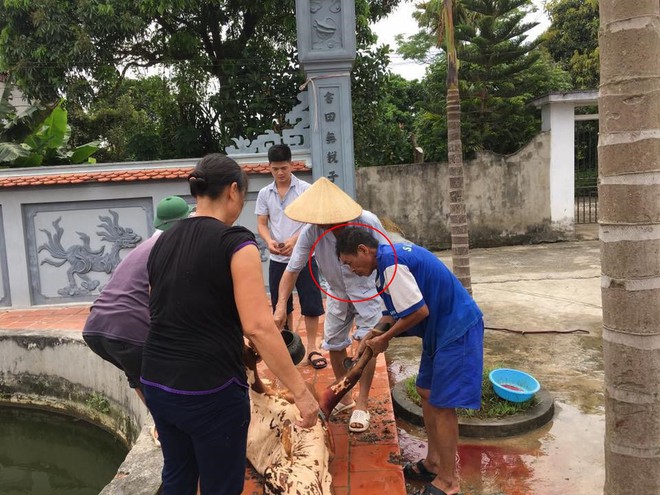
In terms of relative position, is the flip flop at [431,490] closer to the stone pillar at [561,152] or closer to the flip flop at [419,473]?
the flip flop at [419,473]

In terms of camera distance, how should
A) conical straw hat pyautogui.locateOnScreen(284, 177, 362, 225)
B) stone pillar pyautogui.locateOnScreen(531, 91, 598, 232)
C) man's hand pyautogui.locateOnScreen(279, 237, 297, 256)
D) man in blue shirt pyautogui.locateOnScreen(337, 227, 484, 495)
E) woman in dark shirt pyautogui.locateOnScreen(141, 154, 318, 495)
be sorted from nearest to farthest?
1. woman in dark shirt pyautogui.locateOnScreen(141, 154, 318, 495)
2. man in blue shirt pyautogui.locateOnScreen(337, 227, 484, 495)
3. conical straw hat pyautogui.locateOnScreen(284, 177, 362, 225)
4. man's hand pyautogui.locateOnScreen(279, 237, 297, 256)
5. stone pillar pyautogui.locateOnScreen(531, 91, 598, 232)

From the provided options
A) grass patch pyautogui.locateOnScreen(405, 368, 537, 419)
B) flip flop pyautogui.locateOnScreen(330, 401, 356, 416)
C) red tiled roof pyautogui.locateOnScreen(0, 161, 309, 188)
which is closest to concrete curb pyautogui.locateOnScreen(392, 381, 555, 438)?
grass patch pyautogui.locateOnScreen(405, 368, 537, 419)

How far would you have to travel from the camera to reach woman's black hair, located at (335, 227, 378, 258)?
8.84 feet

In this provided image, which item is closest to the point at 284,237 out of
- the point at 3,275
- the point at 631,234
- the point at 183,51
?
the point at 631,234

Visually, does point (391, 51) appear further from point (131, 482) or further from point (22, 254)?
point (131, 482)

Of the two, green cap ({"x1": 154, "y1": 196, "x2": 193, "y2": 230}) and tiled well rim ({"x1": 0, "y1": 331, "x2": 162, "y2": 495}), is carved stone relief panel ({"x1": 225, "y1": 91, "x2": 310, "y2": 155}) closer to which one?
tiled well rim ({"x1": 0, "y1": 331, "x2": 162, "y2": 495})

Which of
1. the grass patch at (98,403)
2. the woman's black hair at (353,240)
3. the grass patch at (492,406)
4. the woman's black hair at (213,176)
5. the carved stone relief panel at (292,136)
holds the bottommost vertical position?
the grass patch at (98,403)

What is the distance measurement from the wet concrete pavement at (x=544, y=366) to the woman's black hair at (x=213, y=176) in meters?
2.29

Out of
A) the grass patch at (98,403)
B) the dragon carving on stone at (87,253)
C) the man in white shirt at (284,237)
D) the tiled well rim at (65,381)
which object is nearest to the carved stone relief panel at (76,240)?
the dragon carving on stone at (87,253)

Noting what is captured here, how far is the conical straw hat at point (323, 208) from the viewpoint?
310cm

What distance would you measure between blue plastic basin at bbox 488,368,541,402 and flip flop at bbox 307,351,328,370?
1295mm

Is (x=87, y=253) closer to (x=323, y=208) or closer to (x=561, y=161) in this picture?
(x=323, y=208)

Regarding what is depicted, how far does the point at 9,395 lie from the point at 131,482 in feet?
12.6

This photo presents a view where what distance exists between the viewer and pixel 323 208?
10.4ft
